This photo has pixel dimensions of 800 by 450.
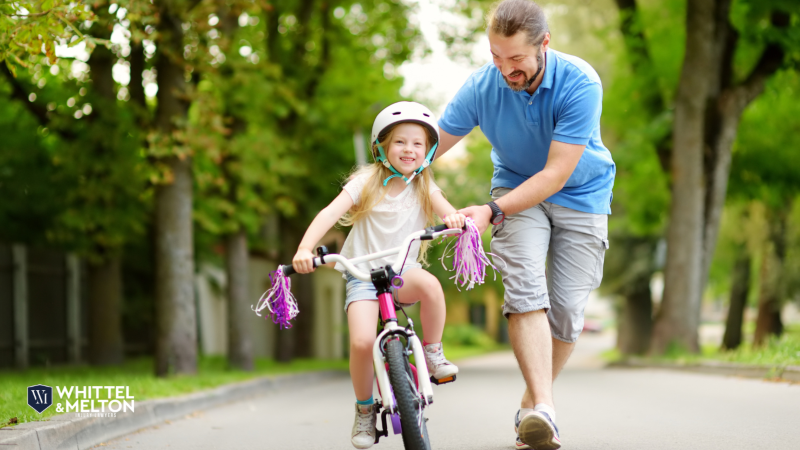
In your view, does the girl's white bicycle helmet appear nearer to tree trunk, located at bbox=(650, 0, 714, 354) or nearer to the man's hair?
the man's hair

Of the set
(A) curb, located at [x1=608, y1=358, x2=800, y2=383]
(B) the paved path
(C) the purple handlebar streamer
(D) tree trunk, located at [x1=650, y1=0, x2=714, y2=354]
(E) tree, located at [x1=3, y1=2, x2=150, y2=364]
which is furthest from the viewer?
(D) tree trunk, located at [x1=650, y1=0, x2=714, y2=354]

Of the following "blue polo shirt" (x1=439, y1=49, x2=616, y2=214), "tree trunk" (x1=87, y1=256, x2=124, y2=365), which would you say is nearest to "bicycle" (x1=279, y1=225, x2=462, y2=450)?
"blue polo shirt" (x1=439, y1=49, x2=616, y2=214)

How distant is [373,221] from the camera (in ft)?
14.9

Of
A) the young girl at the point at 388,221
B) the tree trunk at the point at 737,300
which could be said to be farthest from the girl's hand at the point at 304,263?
the tree trunk at the point at 737,300

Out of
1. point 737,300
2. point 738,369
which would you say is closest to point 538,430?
point 738,369

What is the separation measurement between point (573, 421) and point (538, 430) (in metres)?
2.49

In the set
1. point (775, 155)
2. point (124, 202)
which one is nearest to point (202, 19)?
point (124, 202)

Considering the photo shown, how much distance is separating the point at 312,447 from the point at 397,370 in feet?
6.23

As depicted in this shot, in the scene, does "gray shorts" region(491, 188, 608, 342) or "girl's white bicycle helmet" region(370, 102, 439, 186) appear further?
"gray shorts" region(491, 188, 608, 342)

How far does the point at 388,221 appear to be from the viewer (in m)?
4.56

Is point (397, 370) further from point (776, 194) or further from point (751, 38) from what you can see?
point (776, 194)

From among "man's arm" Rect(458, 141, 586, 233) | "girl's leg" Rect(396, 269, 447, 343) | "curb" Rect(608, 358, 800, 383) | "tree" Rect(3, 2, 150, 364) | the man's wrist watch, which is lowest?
"curb" Rect(608, 358, 800, 383)

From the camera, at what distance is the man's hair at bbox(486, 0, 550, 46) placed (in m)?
4.23

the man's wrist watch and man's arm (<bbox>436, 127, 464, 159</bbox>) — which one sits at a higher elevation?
man's arm (<bbox>436, 127, 464, 159</bbox>)
